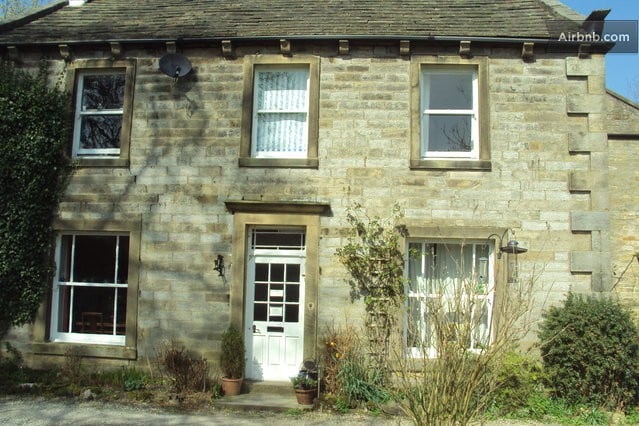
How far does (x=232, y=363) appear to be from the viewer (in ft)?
28.6

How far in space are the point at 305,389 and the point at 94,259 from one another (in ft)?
14.9

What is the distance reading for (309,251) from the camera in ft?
30.2

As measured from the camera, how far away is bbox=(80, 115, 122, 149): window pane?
33.3 feet

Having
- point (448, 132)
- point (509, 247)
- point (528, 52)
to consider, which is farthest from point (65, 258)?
point (528, 52)

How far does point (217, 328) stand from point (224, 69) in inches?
177

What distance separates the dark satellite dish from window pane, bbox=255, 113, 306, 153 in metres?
1.52

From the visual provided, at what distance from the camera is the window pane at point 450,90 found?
378 inches

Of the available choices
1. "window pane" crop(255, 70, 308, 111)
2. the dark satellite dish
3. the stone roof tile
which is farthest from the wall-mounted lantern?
the dark satellite dish

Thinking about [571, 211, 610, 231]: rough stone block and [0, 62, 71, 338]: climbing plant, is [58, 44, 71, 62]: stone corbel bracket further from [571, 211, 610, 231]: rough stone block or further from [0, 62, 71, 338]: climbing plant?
[571, 211, 610, 231]: rough stone block

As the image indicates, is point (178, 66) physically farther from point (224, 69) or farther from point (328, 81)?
point (328, 81)

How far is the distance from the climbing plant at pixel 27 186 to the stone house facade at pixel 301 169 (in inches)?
10.6

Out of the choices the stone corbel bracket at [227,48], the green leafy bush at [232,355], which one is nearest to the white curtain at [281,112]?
the stone corbel bracket at [227,48]

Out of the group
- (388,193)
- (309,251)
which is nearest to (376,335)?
(309,251)

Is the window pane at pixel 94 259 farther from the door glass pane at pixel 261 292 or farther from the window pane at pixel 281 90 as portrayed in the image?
the window pane at pixel 281 90
